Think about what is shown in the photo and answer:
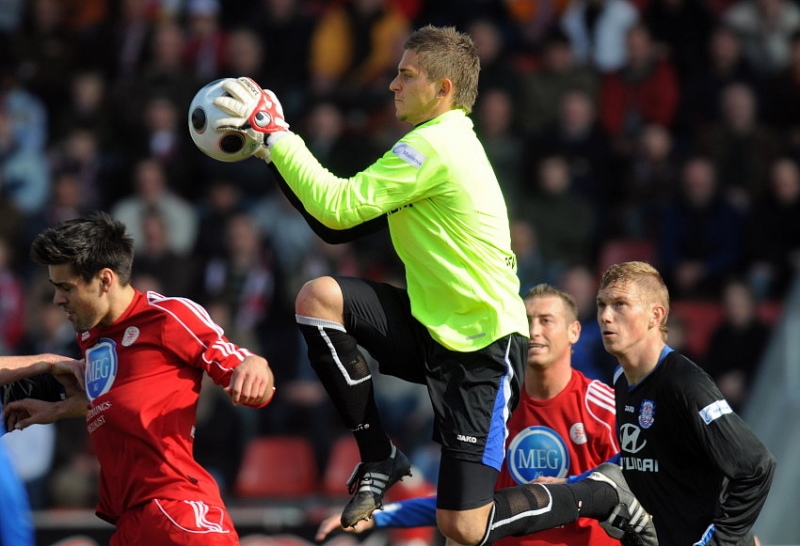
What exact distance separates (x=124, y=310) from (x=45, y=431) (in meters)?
5.90

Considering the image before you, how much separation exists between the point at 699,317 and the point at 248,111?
22.4ft

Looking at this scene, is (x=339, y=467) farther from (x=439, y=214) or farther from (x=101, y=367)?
(x=439, y=214)

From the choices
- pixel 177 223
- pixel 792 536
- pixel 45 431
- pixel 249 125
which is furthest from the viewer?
pixel 177 223

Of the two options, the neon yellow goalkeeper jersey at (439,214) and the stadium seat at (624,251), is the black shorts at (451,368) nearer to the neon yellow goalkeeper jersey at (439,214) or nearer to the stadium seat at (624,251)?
the neon yellow goalkeeper jersey at (439,214)

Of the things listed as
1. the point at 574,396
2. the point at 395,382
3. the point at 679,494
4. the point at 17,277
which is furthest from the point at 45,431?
the point at 679,494

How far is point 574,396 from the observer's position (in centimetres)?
658

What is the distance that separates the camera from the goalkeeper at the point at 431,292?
5.25 metres

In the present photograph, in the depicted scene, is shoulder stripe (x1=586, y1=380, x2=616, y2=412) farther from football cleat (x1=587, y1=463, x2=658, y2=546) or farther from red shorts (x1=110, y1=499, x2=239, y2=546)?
red shorts (x1=110, y1=499, x2=239, y2=546)

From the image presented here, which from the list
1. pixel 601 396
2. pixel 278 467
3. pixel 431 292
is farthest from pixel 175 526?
pixel 278 467

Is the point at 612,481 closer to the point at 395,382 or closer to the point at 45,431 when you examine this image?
the point at 395,382

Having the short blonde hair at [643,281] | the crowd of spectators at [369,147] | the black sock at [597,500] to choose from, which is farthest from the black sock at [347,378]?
the crowd of spectators at [369,147]

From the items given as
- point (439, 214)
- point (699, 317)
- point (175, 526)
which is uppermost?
point (439, 214)

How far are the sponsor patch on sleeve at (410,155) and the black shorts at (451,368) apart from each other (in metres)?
0.62

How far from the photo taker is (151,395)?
17.0 ft
